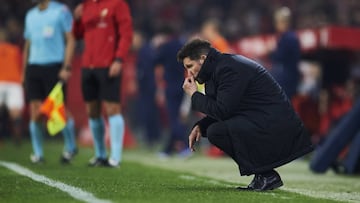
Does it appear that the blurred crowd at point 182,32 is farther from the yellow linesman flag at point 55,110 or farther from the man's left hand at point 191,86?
the man's left hand at point 191,86

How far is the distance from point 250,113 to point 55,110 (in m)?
4.44

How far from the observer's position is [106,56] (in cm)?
1161

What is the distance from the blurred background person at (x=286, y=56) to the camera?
49.2ft

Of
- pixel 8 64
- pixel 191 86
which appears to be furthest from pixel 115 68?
pixel 8 64

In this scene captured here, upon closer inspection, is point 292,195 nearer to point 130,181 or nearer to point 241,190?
point 241,190

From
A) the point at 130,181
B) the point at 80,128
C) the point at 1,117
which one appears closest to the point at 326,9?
the point at 80,128

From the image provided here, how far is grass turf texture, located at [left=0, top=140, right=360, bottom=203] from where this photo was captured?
7746 mm

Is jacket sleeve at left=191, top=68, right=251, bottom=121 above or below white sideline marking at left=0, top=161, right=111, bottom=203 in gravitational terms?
above

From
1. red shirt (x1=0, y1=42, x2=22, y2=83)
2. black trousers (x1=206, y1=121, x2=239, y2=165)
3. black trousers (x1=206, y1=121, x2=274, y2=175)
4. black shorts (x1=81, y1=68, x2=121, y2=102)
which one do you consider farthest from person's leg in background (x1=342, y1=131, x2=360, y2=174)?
Result: red shirt (x1=0, y1=42, x2=22, y2=83)

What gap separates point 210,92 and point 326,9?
42.5 feet

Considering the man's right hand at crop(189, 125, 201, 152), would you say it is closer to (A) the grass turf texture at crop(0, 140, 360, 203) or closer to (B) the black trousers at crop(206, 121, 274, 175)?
(B) the black trousers at crop(206, 121, 274, 175)

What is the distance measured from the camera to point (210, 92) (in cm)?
849

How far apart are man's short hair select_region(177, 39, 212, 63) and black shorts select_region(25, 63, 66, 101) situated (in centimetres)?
459

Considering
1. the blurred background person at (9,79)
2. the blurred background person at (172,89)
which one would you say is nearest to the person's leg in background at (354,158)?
the blurred background person at (172,89)
